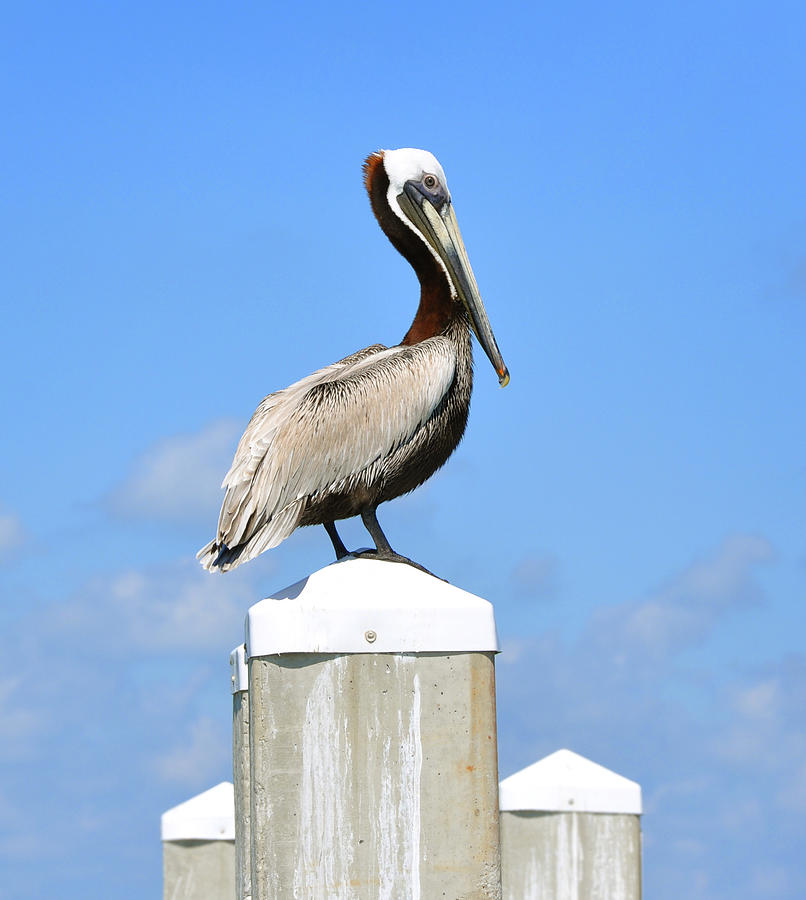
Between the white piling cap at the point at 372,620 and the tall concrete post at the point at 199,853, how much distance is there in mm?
6592

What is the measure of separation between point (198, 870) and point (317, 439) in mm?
6401

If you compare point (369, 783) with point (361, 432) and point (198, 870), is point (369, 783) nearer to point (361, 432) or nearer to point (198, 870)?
point (361, 432)

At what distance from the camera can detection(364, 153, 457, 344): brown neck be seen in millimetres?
7188

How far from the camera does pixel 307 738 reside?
566 centimetres

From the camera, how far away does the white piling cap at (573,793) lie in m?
11.2

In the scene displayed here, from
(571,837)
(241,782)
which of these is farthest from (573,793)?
(241,782)

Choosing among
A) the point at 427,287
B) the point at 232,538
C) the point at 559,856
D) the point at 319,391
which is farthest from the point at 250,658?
the point at 559,856

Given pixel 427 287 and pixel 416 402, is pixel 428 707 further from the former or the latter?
pixel 427 287

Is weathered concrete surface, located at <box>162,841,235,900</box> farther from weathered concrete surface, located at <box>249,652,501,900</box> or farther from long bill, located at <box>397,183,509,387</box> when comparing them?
weathered concrete surface, located at <box>249,652,501,900</box>

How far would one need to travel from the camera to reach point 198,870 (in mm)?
12109

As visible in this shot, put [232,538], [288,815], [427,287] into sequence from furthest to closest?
1. [427,287]
2. [232,538]
3. [288,815]

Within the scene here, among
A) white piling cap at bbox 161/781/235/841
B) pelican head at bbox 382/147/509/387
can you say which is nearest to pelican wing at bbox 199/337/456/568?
pelican head at bbox 382/147/509/387

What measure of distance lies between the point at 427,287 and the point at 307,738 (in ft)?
7.81

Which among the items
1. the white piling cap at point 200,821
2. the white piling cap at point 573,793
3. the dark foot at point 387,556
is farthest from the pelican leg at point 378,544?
the white piling cap at point 200,821
